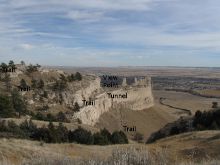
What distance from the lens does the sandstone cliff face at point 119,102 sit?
266 feet

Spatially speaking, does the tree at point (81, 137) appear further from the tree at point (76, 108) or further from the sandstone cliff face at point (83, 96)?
the tree at point (76, 108)

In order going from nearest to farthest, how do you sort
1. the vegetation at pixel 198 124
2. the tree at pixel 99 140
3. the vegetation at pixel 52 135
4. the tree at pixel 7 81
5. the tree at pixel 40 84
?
the vegetation at pixel 52 135
the tree at pixel 99 140
the vegetation at pixel 198 124
the tree at pixel 7 81
the tree at pixel 40 84

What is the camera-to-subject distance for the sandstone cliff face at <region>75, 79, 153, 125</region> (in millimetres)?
81056

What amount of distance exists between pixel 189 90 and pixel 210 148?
16199 centimetres

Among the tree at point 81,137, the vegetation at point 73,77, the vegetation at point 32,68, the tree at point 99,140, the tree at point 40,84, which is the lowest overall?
the tree at point 99,140

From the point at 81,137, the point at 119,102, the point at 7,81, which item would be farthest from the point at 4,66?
the point at 81,137

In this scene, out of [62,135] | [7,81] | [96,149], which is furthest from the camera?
[7,81]

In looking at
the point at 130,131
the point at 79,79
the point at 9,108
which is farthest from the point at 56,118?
the point at 79,79

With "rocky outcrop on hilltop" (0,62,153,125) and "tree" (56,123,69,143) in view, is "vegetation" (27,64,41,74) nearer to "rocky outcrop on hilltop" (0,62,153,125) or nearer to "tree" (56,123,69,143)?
"rocky outcrop on hilltop" (0,62,153,125)

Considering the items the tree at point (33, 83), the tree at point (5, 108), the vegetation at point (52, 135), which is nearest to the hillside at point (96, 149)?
the vegetation at point (52, 135)

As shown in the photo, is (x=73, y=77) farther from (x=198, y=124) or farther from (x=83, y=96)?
(x=198, y=124)

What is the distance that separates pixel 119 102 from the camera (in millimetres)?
107688

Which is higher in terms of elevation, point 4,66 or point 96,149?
point 4,66

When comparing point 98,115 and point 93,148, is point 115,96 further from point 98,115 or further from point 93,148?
point 93,148
